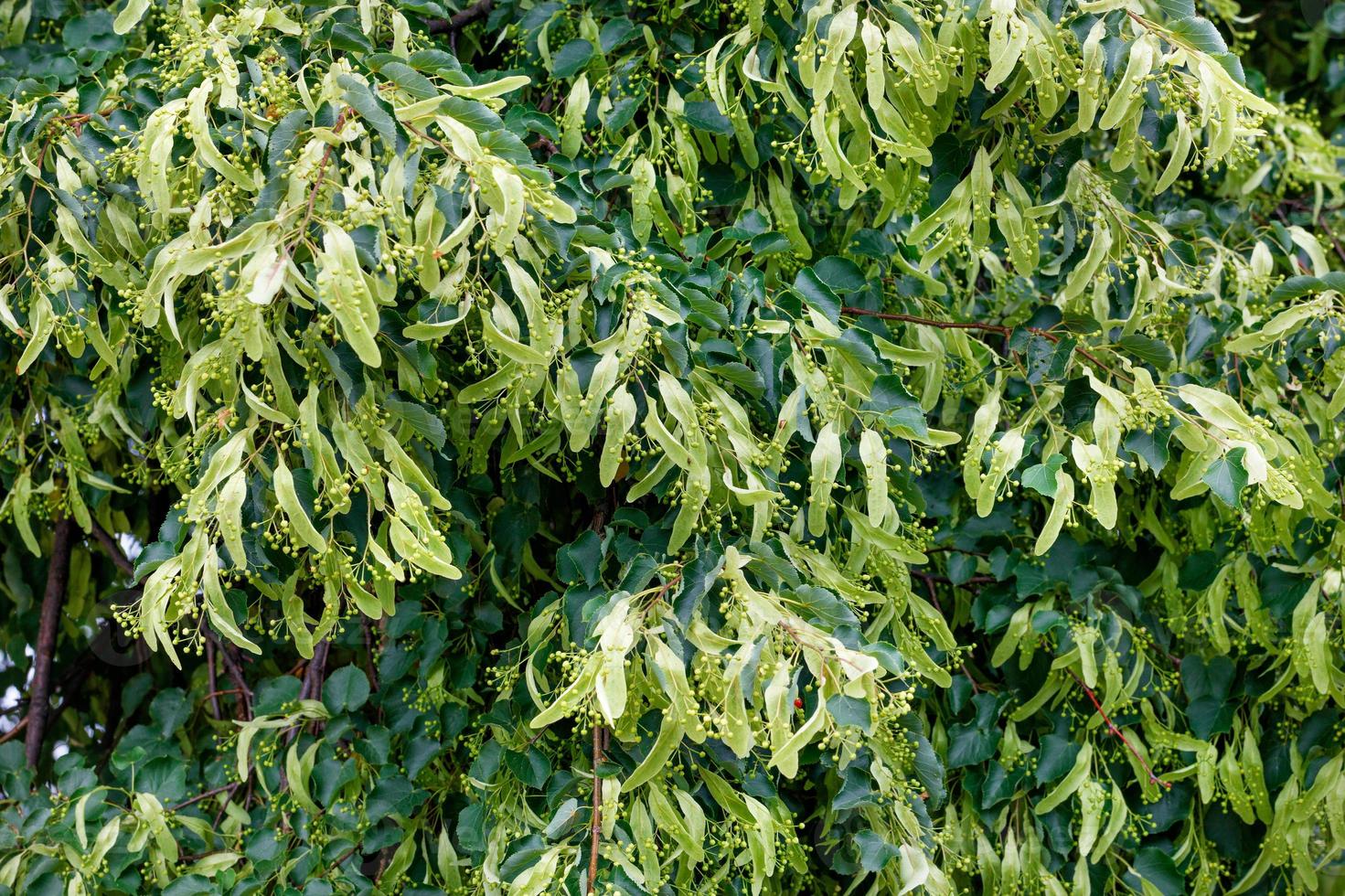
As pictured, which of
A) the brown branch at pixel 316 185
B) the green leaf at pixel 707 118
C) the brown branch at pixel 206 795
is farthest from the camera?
the brown branch at pixel 206 795

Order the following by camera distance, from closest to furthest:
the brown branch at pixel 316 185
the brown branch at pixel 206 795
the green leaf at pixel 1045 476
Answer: the brown branch at pixel 316 185, the green leaf at pixel 1045 476, the brown branch at pixel 206 795

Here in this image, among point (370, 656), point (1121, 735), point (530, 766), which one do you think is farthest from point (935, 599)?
point (370, 656)

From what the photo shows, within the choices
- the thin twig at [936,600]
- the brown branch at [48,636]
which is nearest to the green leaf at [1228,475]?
the thin twig at [936,600]

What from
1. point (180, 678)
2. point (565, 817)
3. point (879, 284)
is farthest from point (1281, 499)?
point (180, 678)

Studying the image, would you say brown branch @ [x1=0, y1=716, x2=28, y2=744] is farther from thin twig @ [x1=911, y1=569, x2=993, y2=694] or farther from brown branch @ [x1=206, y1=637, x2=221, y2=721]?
thin twig @ [x1=911, y1=569, x2=993, y2=694]

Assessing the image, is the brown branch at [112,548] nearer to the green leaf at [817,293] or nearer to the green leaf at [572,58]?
the green leaf at [572,58]

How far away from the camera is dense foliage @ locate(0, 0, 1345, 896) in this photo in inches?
→ 51.2

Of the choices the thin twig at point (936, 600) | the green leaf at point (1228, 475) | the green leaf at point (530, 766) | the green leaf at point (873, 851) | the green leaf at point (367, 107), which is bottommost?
the thin twig at point (936, 600)

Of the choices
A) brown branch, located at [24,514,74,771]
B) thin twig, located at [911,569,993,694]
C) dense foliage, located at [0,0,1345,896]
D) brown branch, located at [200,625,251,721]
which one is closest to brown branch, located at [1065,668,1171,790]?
dense foliage, located at [0,0,1345,896]

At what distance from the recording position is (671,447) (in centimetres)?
133

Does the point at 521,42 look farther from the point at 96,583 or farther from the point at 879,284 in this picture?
the point at 96,583

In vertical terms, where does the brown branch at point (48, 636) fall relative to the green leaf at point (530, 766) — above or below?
below

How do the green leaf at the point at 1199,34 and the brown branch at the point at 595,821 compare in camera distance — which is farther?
the green leaf at the point at 1199,34

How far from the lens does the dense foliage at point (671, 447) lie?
130 cm
